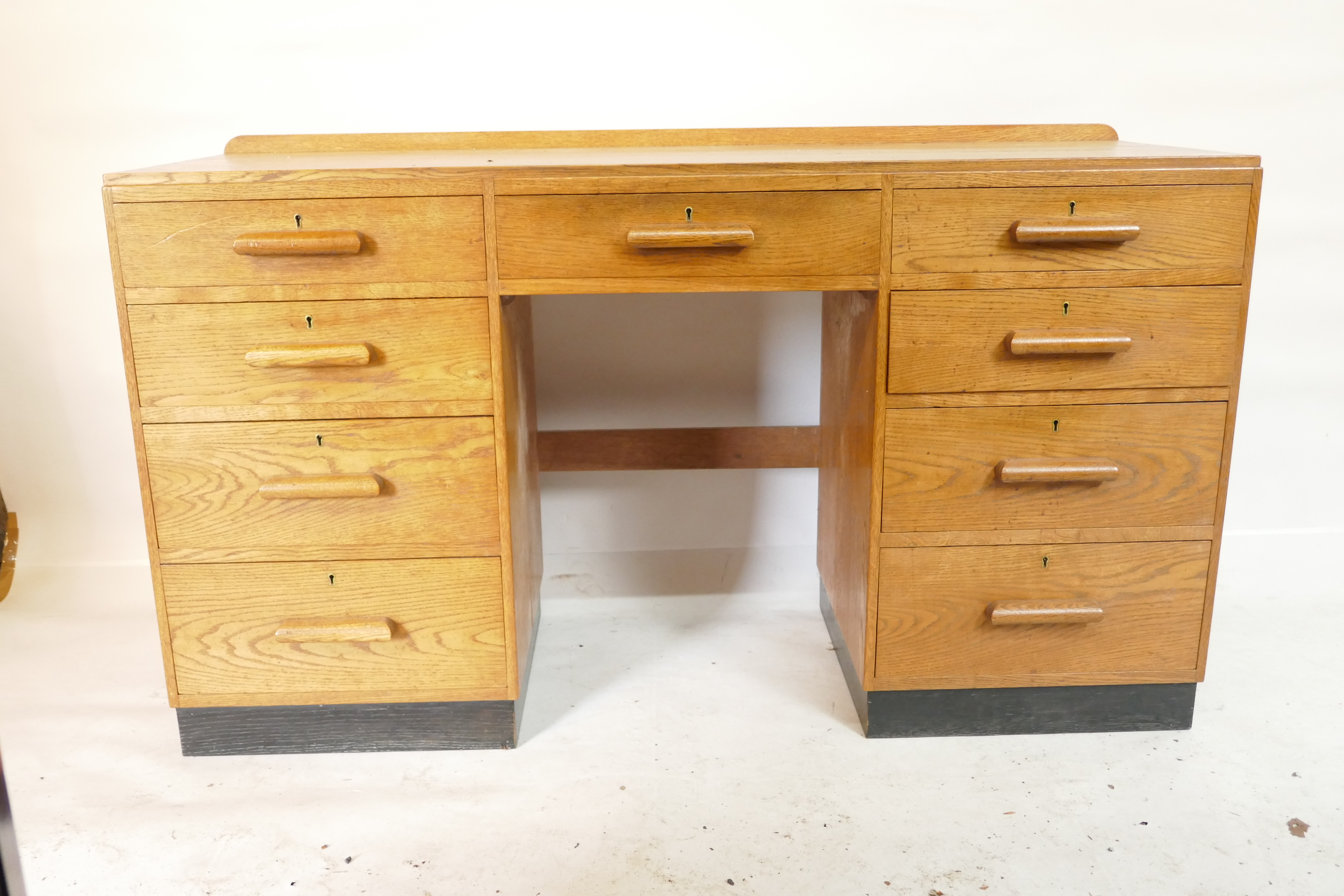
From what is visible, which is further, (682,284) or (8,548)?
(8,548)

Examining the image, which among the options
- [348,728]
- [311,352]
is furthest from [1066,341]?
[348,728]

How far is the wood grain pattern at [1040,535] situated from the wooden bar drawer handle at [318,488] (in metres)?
0.78

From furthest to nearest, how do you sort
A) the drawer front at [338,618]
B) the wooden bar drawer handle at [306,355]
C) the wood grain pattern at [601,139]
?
the wood grain pattern at [601,139], the drawer front at [338,618], the wooden bar drawer handle at [306,355]

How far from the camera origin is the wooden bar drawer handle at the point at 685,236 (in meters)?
1.50

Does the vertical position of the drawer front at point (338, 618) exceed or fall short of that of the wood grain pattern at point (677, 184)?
it falls short

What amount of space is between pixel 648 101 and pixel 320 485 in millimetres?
1034

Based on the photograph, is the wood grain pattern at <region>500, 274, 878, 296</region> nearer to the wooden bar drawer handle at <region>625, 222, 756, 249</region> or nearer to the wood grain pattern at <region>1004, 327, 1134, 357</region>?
the wooden bar drawer handle at <region>625, 222, 756, 249</region>

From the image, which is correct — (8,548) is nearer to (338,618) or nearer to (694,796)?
(338,618)

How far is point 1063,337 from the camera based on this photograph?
1.56 meters

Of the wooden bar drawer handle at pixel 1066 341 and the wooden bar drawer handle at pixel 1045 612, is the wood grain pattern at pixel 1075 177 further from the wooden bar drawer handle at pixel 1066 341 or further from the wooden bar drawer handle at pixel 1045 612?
the wooden bar drawer handle at pixel 1045 612

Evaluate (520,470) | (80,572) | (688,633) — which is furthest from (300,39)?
(688,633)

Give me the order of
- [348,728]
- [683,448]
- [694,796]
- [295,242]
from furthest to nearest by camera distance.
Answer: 1. [683,448]
2. [348,728]
3. [694,796]
4. [295,242]

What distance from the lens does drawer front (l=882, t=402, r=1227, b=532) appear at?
1.60 m

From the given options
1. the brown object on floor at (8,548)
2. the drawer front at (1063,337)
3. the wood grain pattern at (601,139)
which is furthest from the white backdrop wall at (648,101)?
the drawer front at (1063,337)
